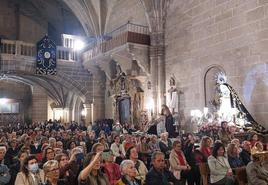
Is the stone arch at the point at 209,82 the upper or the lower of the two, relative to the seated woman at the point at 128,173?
upper

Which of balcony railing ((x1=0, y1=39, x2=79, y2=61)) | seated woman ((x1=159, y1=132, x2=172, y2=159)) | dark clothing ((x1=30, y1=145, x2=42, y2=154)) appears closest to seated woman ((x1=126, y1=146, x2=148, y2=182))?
seated woman ((x1=159, y1=132, x2=172, y2=159))

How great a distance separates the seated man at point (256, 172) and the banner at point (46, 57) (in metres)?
15.3

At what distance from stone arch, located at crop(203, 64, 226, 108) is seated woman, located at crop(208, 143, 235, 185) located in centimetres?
743

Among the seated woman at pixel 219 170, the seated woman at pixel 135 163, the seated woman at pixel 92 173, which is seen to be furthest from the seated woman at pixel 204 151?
the seated woman at pixel 92 173

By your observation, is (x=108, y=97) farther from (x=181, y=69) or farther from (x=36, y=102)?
(x=36, y=102)

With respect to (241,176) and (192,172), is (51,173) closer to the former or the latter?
(241,176)

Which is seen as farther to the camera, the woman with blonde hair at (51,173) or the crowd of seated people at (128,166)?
the crowd of seated people at (128,166)

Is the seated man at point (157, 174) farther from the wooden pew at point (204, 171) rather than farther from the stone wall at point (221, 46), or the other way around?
the stone wall at point (221, 46)

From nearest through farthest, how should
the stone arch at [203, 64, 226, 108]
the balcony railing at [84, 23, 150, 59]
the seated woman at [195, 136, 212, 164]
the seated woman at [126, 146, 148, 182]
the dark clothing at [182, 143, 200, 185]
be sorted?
the seated woman at [126, 146, 148, 182]
the seated woman at [195, 136, 212, 164]
the dark clothing at [182, 143, 200, 185]
the stone arch at [203, 64, 226, 108]
the balcony railing at [84, 23, 150, 59]

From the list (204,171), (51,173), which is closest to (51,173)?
(51,173)

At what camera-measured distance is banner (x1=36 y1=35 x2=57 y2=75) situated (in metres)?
18.4

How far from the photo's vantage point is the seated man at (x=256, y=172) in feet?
16.4

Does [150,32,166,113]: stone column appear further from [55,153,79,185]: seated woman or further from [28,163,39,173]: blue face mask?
[28,163,39,173]: blue face mask

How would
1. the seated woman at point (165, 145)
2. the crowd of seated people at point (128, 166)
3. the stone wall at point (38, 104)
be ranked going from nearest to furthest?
the crowd of seated people at point (128, 166) < the seated woman at point (165, 145) < the stone wall at point (38, 104)
